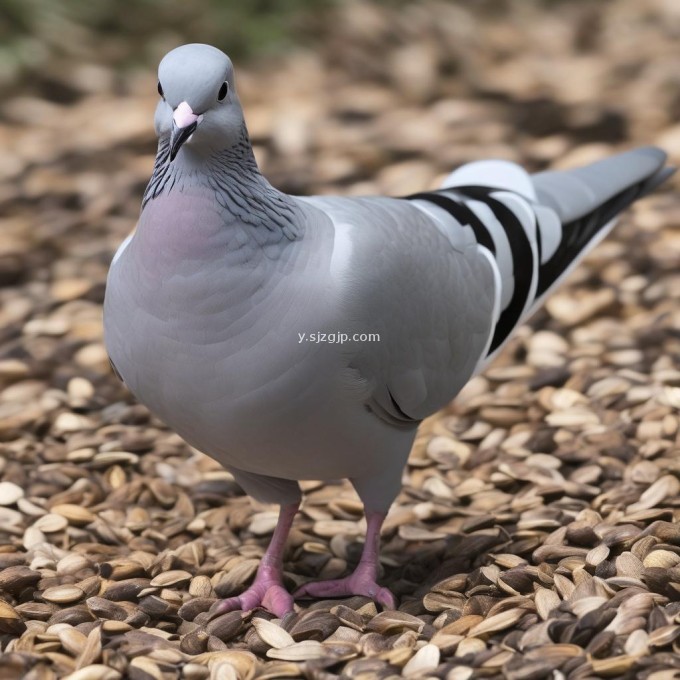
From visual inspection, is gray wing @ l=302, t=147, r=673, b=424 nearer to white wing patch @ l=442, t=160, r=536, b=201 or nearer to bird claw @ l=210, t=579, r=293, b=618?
white wing patch @ l=442, t=160, r=536, b=201

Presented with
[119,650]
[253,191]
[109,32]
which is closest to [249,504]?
[119,650]

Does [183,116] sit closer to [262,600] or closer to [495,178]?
[262,600]

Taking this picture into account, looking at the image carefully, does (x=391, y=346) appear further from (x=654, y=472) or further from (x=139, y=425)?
(x=139, y=425)

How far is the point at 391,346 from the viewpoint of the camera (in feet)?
11.8

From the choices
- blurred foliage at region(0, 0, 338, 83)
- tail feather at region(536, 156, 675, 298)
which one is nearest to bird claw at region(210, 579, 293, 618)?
tail feather at region(536, 156, 675, 298)

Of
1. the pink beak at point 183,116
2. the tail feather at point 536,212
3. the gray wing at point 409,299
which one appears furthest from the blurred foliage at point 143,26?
the pink beak at point 183,116

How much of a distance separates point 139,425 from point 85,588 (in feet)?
4.80

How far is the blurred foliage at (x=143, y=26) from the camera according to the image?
8891 mm

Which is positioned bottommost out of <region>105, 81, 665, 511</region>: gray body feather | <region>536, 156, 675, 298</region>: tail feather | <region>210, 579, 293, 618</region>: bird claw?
<region>210, 579, 293, 618</region>: bird claw

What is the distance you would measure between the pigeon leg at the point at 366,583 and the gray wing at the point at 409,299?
0.46 meters

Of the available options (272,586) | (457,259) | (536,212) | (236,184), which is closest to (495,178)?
(536,212)

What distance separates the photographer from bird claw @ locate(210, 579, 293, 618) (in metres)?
3.90

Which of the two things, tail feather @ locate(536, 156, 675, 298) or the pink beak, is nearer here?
the pink beak

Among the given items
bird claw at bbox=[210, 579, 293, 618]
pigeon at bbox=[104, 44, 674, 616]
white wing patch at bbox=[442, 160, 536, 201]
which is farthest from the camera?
white wing patch at bbox=[442, 160, 536, 201]
